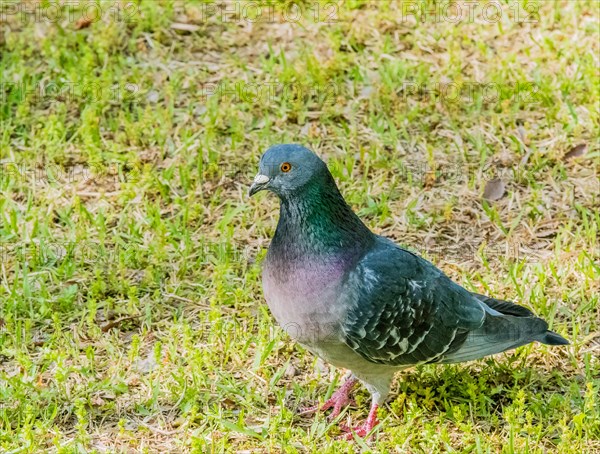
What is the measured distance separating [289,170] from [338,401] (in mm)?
1355

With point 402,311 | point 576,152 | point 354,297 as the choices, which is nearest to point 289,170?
point 354,297

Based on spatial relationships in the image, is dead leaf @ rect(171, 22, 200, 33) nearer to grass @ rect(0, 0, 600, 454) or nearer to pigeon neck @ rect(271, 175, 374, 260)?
grass @ rect(0, 0, 600, 454)

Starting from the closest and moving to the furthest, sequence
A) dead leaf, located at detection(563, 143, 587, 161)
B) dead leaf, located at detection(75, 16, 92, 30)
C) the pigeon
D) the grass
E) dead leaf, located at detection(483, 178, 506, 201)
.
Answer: the pigeon, the grass, dead leaf, located at detection(483, 178, 506, 201), dead leaf, located at detection(563, 143, 587, 161), dead leaf, located at detection(75, 16, 92, 30)

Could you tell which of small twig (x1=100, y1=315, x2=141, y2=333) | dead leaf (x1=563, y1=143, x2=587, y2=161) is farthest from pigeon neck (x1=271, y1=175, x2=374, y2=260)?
dead leaf (x1=563, y1=143, x2=587, y2=161)

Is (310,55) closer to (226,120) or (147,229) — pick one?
(226,120)

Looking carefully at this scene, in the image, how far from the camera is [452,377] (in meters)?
5.18

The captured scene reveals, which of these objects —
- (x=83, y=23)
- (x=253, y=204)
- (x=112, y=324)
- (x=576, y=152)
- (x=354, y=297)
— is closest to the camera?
(x=354, y=297)

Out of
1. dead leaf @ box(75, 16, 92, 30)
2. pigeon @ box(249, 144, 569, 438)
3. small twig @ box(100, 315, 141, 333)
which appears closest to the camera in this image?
pigeon @ box(249, 144, 569, 438)

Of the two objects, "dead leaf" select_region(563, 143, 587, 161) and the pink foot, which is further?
"dead leaf" select_region(563, 143, 587, 161)

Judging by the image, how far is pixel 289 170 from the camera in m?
4.62

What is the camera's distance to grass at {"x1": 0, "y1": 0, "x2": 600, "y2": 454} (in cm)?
495

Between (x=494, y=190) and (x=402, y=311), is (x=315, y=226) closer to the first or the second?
(x=402, y=311)

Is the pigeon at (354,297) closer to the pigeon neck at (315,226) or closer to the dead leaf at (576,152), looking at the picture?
the pigeon neck at (315,226)

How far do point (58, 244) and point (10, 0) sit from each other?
3.23m
